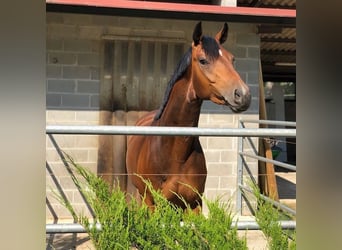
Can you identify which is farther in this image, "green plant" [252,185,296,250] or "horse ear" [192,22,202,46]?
"horse ear" [192,22,202,46]

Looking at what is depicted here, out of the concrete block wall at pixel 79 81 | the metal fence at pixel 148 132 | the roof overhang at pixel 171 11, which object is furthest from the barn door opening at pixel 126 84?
the metal fence at pixel 148 132

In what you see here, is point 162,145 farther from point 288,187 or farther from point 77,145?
point 288,187

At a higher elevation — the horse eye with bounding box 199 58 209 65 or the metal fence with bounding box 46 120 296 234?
the horse eye with bounding box 199 58 209 65

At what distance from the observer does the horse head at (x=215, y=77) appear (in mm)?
2553

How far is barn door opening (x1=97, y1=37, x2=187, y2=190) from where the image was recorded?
13.5 ft

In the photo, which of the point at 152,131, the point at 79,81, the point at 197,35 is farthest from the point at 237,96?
the point at 79,81

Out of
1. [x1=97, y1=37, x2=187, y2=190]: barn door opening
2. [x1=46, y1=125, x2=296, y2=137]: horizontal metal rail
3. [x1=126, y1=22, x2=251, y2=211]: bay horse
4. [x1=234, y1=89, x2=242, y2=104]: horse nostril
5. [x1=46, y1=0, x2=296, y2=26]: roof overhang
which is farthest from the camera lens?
[x1=97, y1=37, x2=187, y2=190]: barn door opening

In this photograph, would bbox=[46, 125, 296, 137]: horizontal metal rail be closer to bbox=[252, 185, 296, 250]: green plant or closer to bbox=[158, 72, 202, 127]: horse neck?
bbox=[252, 185, 296, 250]: green plant

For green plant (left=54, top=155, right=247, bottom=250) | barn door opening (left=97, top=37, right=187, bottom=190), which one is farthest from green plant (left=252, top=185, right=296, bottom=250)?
barn door opening (left=97, top=37, right=187, bottom=190)

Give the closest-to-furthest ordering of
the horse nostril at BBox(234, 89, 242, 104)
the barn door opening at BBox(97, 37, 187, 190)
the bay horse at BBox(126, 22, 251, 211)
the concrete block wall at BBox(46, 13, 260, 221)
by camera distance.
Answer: the horse nostril at BBox(234, 89, 242, 104) < the bay horse at BBox(126, 22, 251, 211) < the concrete block wall at BBox(46, 13, 260, 221) < the barn door opening at BBox(97, 37, 187, 190)

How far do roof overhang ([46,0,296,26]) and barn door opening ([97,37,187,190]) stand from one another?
18.6 inches

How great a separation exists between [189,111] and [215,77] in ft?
0.94
